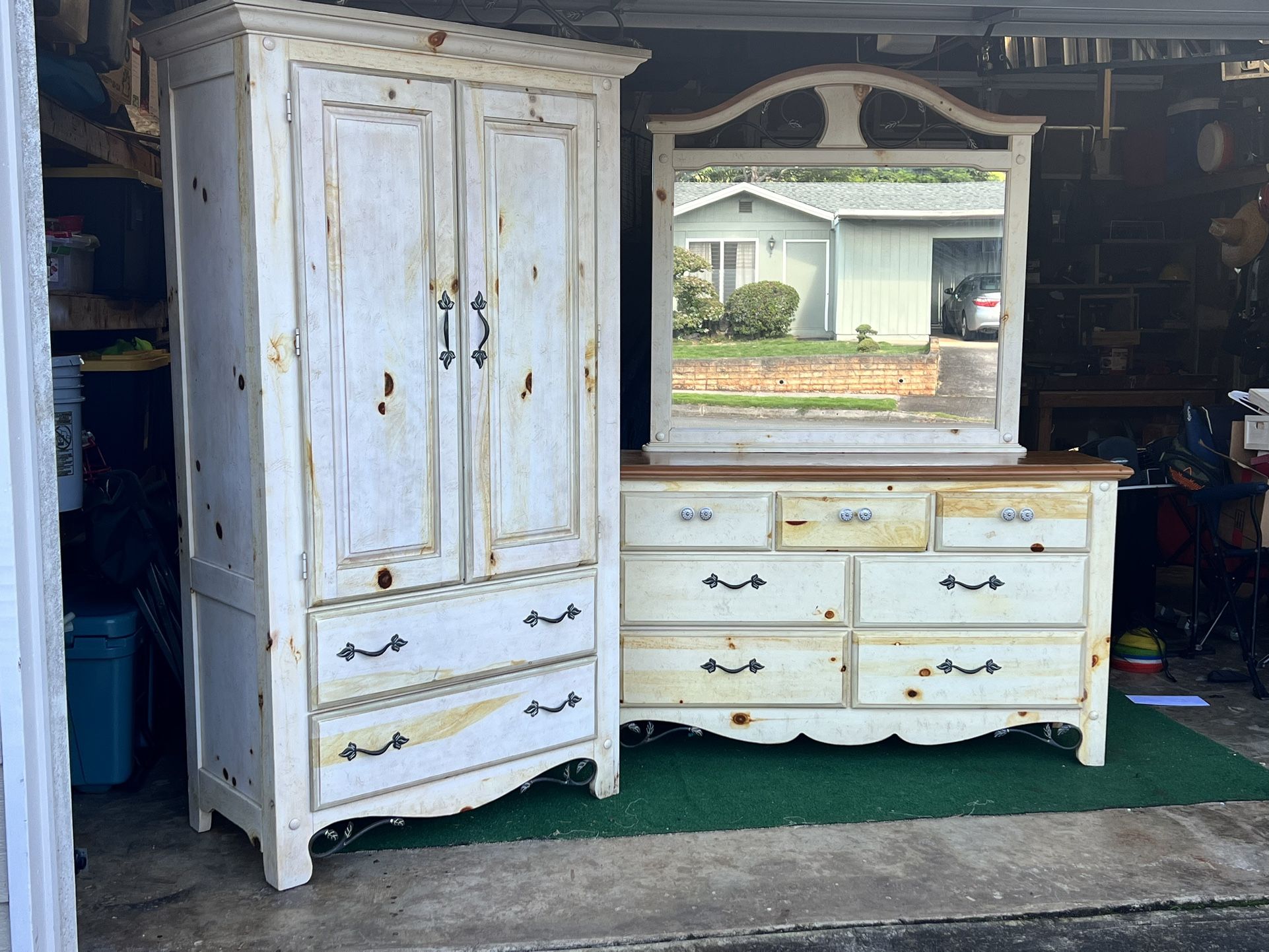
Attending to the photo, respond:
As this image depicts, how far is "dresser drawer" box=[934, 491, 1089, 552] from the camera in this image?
398cm

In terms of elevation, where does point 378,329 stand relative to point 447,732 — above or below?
above

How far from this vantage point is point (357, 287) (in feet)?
10.4

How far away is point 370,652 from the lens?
10.8 feet

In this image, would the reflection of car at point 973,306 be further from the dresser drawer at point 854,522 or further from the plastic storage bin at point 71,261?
the plastic storage bin at point 71,261

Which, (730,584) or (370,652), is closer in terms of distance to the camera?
(370,652)

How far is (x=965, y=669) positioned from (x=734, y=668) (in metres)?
0.79

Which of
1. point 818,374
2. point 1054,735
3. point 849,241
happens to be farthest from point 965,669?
point 849,241

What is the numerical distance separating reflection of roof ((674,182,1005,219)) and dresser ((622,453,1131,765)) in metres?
0.97

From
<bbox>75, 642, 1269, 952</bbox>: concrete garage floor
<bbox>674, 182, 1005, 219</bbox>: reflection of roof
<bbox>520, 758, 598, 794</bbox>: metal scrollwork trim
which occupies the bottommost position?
<bbox>75, 642, 1269, 952</bbox>: concrete garage floor

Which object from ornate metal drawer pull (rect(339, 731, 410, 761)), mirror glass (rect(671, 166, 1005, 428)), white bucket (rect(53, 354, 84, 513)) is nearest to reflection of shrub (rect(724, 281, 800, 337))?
mirror glass (rect(671, 166, 1005, 428))

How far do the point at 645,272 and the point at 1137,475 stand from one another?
112 inches

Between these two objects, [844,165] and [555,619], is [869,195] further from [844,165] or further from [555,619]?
[555,619]

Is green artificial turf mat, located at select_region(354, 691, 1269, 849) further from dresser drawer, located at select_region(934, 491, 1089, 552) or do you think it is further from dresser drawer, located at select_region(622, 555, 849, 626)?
dresser drawer, located at select_region(934, 491, 1089, 552)

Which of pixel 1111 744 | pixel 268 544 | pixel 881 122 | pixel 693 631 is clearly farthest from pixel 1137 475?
pixel 268 544
